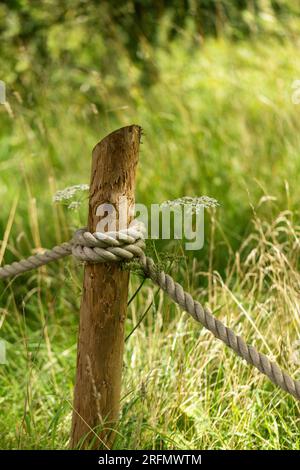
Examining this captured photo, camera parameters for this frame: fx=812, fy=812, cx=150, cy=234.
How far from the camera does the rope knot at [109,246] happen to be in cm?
211

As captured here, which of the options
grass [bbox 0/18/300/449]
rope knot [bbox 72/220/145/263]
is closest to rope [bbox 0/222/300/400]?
rope knot [bbox 72/220/145/263]

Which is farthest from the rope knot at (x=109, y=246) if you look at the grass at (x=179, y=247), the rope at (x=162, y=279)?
the grass at (x=179, y=247)

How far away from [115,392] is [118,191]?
57cm

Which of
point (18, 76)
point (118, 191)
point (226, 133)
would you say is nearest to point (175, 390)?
point (118, 191)

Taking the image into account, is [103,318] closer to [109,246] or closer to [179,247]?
[109,246]

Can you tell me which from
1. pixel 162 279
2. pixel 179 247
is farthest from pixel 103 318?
pixel 179 247

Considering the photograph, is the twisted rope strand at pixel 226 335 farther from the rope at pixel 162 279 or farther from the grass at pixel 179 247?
the grass at pixel 179 247

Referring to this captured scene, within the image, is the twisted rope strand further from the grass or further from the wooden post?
the grass

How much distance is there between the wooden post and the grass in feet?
0.61

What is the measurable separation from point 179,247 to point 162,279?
556 millimetres

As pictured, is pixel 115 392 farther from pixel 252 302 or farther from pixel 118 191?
pixel 252 302

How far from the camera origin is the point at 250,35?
5074mm

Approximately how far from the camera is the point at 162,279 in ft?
7.12
